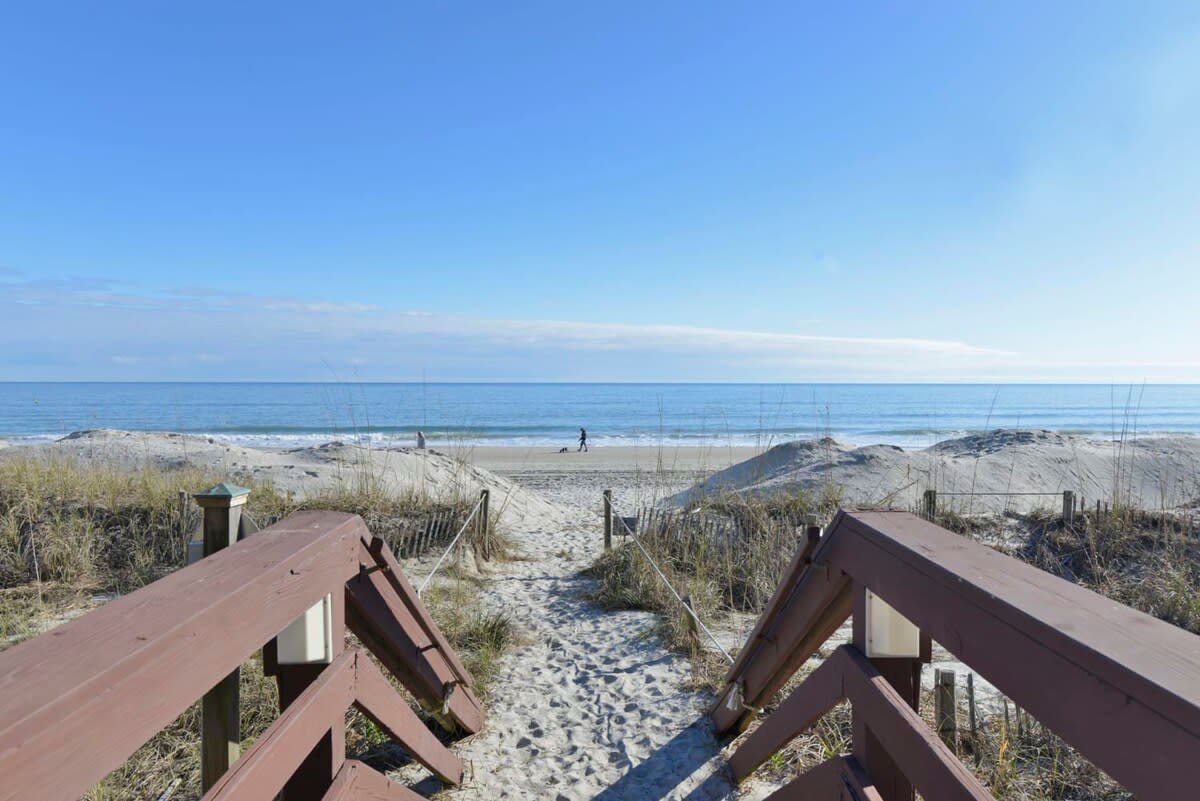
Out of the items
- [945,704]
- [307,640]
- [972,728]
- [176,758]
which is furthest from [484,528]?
[307,640]

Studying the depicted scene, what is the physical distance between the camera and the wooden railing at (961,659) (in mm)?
810

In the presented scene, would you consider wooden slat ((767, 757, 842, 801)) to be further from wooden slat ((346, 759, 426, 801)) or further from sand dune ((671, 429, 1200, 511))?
sand dune ((671, 429, 1200, 511))

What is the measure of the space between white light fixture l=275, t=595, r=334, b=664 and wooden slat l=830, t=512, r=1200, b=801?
131cm

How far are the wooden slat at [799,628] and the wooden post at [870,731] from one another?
176 mm

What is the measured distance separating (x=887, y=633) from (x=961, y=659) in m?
0.51

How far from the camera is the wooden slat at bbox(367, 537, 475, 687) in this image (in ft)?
7.52

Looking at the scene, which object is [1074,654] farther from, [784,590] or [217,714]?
[217,714]

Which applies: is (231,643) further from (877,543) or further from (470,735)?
(470,735)

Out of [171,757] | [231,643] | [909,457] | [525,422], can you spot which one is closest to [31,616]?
[171,757]

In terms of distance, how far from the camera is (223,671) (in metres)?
1.16

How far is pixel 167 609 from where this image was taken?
1108mm

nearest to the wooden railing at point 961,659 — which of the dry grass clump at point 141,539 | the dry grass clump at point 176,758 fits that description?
the dry grass clump at point 176,758

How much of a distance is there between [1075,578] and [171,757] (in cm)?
725

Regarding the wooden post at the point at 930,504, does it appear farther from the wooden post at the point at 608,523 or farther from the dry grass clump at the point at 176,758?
the dry grass clump at the point at 176,758
